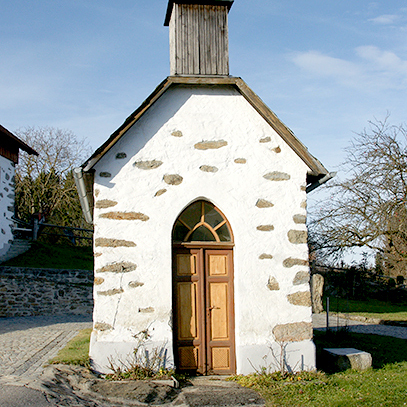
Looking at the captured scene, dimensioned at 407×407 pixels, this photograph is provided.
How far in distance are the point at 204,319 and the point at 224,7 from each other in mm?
5483

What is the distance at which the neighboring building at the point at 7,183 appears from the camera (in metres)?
17.8

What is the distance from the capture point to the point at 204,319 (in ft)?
25.6

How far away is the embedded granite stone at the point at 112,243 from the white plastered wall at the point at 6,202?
1177 cm

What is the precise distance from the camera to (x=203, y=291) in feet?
25.7

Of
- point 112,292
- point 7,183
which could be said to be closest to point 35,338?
point 112,292

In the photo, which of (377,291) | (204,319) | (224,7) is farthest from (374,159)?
(204,319)

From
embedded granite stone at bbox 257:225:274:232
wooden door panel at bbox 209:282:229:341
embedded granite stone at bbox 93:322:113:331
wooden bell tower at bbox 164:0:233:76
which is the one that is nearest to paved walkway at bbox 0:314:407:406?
embedded granite stone at bbox 93:322:113:331

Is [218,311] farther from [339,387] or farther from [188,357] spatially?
[339,387]

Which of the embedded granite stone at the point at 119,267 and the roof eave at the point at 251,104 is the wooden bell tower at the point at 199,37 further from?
the embedded granite stone at the point at 119,267

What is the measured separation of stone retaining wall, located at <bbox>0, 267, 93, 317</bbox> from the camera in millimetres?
15789

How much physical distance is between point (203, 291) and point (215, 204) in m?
1.40

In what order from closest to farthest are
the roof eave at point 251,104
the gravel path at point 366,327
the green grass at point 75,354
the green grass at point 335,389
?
the green grass at point 335,389, the green grass at point 75,354, the roof eave at point 251,104, the gravel path at point 366,327

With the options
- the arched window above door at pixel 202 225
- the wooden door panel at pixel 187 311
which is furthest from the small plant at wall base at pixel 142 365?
the arched window above door at pixel 202 225

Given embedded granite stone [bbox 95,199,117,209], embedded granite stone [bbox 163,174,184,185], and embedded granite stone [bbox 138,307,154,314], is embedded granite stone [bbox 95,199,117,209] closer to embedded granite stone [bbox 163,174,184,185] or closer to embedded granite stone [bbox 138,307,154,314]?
embedded granite stone [bbox 163,174,184,185]
